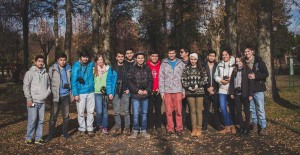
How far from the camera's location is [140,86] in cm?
911

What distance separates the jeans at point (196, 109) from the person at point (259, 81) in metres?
1.38

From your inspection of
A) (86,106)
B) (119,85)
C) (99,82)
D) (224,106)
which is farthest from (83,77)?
(224,106)

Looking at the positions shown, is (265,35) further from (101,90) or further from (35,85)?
(35,85)

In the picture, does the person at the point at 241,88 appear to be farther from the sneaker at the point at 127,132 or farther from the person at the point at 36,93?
the person at the point at 36,93

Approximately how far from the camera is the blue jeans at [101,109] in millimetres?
9526

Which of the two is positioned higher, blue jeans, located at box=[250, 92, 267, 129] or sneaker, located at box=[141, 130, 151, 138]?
blue jeans, located at box=[250, 92, 267, 129]

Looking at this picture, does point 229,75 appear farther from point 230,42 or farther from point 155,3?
point 155,3

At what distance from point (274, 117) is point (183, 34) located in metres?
18.8

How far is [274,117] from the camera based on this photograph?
11492 mm

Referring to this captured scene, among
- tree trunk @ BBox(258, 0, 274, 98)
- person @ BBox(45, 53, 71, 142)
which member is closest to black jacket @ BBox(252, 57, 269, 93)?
person @ BBox(45, 53, 71, 142)

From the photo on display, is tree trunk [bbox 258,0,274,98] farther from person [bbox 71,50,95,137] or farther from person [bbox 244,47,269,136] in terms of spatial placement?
person [bbox 71,50,95,137]

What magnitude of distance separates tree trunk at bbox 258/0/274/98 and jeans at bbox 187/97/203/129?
6.45m

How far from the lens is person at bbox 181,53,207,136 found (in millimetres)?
8938

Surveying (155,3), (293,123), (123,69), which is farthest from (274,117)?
(155,3)
